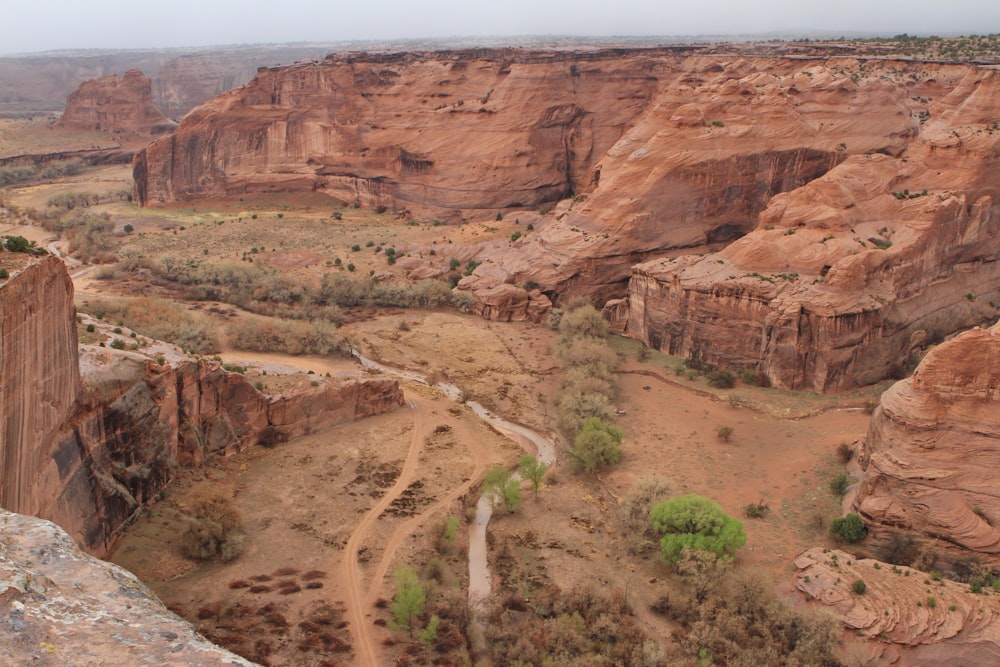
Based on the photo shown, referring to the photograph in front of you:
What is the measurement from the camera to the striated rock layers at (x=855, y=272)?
28.9 m

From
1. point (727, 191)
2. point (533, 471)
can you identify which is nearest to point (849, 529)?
point (533, 471)

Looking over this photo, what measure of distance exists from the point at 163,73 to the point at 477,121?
3622 inches

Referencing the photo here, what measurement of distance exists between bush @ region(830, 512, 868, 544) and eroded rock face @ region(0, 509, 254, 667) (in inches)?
631

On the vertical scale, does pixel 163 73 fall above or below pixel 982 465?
above

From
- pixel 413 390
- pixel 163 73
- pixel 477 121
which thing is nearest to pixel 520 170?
pixel 477 121

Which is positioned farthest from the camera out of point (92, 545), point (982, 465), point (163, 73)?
point (163, 73)

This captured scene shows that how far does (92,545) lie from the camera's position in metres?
17.7

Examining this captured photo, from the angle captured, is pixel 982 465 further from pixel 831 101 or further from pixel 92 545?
pixel 831 101

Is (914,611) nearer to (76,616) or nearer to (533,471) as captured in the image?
(533,471)

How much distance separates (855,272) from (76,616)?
26555 mm

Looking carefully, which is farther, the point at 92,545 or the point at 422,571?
the point at 422,571

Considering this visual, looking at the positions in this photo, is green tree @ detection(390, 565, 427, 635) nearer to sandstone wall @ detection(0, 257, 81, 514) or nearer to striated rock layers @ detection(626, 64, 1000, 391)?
sandstone wall @ detection(0, 257, 81, 514)

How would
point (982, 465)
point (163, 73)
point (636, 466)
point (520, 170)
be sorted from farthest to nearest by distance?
point (163, 73), point (520, 170), point (636, 466), point (982, 465)

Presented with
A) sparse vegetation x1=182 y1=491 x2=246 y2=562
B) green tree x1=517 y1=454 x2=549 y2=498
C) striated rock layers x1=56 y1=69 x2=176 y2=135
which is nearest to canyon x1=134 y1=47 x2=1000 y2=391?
green tree x1=517 y1=454 x2=549 y2=498
